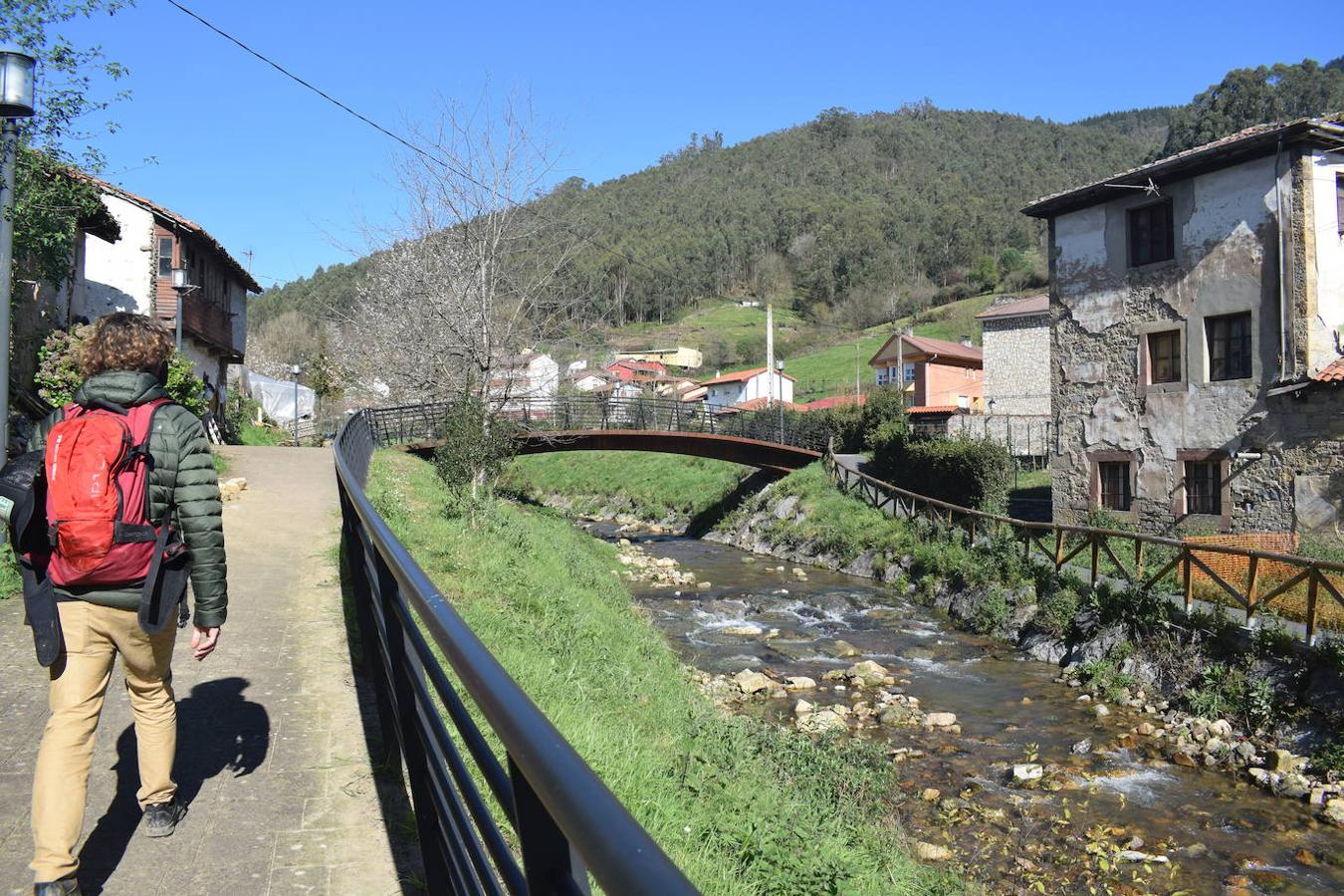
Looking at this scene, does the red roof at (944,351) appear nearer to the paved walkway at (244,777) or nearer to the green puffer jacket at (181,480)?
the paved walkway at (244,777)

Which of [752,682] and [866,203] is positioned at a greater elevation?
[866,203]

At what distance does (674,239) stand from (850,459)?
9446 cm

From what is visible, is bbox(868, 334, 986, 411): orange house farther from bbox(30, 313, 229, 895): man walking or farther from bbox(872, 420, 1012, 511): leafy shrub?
bbox(30, 313, 229, 895): man walking

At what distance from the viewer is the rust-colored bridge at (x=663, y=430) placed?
3250cm

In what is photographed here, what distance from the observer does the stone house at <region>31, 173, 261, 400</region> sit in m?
23.9

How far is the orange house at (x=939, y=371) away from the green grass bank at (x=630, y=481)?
13942mm

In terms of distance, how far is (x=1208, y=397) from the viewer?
2033cm

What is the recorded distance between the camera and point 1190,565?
1517 cm

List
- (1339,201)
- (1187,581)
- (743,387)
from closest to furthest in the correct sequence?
(1187,581)
(1339,201)
(743,387)

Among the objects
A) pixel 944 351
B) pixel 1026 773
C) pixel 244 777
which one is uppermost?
pixel 944 351

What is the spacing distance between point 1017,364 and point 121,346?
1801 inches

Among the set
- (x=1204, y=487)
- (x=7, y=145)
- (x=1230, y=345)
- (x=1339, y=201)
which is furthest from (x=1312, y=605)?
(x=7, y=145)

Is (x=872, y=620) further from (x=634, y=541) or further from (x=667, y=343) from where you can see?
(x=667, y=343)

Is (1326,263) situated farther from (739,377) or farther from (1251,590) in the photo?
(739,377)
